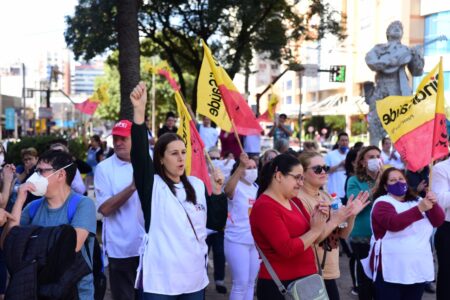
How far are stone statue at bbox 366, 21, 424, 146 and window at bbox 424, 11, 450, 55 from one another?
3563 cm

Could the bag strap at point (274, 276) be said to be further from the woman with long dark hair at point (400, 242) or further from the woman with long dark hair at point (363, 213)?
the woman with long dark hair at point (363, 213)

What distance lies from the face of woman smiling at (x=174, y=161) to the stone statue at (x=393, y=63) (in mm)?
7189

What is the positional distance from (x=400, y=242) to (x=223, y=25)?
16.7 m

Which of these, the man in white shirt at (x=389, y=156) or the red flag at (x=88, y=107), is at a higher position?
the red flag at (x=88, y=107)

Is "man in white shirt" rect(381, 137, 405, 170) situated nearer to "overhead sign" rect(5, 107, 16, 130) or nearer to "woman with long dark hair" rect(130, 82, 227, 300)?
"woman with long dark hair" rect(130, 82, 227, 300)

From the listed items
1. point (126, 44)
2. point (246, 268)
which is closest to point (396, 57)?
point (126, 44)

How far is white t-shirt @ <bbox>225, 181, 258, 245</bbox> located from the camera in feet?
20.1

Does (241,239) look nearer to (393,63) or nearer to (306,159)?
(306,159)

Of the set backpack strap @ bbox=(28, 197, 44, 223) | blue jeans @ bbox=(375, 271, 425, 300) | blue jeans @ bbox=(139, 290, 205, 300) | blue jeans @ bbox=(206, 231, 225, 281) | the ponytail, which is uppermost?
the ponytail

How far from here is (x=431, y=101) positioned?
5609 millimetres

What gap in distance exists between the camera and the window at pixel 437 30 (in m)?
44.5

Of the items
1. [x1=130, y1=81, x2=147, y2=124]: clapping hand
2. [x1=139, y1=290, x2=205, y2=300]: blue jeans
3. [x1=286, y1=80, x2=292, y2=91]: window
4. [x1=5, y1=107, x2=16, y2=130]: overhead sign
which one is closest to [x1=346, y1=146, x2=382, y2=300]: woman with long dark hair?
[x1=139, y1=290, x2=205, y2=300]: blue jeans

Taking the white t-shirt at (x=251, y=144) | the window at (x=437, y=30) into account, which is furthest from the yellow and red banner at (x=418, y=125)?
the window at (x=437, y=30)

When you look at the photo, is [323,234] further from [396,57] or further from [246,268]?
[396,57]
